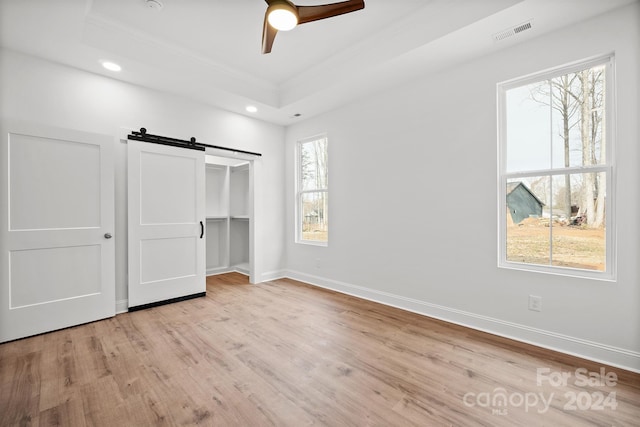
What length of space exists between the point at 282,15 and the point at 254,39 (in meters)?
1.18

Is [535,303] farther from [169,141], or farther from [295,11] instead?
[169,141]

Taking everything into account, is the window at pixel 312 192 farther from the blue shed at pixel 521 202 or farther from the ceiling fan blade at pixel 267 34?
the blue shed at pixel 521 202

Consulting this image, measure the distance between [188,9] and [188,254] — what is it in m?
2.89

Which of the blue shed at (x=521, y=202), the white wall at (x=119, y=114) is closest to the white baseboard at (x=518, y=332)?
the blue shed at (x=521, y=202)

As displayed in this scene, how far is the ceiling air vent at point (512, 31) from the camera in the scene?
2338mm

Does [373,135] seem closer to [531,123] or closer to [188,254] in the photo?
[531,123]

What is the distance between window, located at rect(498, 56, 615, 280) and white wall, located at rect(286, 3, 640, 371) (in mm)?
108

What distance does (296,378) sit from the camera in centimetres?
201

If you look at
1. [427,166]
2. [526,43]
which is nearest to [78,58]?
[427,166]

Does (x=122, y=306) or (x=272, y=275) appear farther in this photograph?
(x=272, y=275)

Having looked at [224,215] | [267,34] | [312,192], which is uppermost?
[267,34]

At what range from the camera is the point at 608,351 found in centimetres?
218

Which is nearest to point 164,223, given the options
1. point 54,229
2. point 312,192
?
point 54,229

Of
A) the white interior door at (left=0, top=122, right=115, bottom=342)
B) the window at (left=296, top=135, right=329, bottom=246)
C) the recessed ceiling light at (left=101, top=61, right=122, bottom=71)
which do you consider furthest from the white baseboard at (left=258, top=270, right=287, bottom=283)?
the recessed ceiling light at (left=101, top=61, right=122, bottom=71)
